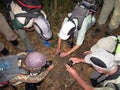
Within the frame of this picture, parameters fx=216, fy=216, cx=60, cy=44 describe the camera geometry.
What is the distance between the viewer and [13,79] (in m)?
4.47

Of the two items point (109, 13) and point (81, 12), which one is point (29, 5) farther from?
point (109, 13)

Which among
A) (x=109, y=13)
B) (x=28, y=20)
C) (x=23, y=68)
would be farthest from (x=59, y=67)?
(x=109, y=13)

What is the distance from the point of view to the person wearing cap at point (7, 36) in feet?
17.4

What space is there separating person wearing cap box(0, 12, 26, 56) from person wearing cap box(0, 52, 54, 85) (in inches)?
45.5

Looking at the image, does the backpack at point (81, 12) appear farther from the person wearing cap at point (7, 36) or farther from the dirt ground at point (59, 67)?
the person wearing cap at point (7, 36)

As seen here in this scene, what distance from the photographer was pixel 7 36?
5625 mm

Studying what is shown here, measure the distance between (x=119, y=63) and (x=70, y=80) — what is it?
179 cm

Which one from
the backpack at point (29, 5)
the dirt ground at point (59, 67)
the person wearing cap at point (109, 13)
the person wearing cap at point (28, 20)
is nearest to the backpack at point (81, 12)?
the person wearing cap at point (28, 20)

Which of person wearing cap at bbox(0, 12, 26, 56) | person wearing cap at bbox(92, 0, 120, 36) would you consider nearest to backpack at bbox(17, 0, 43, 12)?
person wearing cap at bbox(0, 12, 26, 56)

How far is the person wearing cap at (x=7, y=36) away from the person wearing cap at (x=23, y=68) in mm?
1155

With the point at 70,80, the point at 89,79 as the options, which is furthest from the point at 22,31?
the point at 89,79

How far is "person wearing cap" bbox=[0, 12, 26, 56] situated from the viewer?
5316 mm

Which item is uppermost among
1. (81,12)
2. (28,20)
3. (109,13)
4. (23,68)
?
(81,12)

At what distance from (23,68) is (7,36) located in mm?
1526
